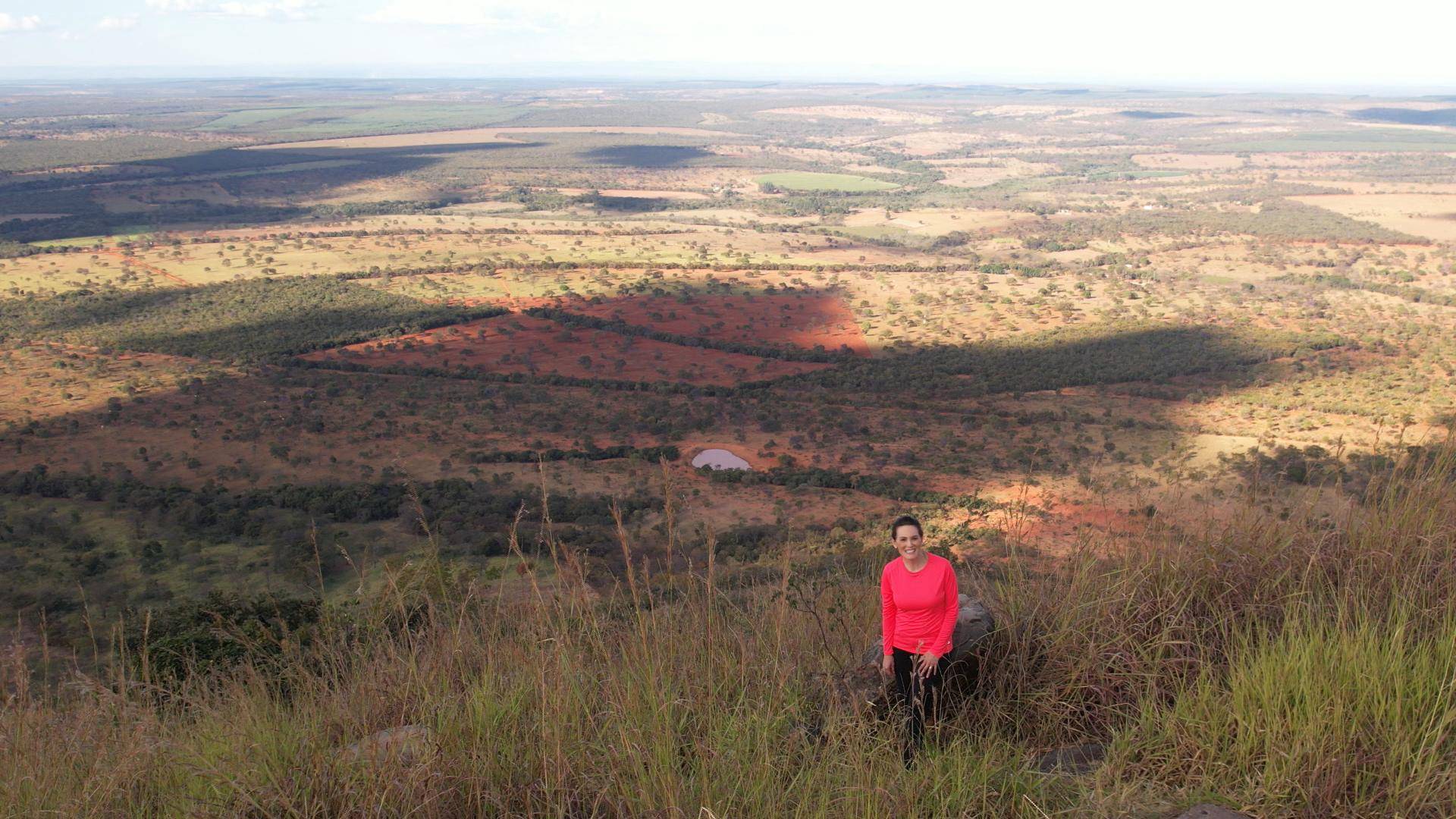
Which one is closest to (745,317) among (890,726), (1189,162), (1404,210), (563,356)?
(563,356)

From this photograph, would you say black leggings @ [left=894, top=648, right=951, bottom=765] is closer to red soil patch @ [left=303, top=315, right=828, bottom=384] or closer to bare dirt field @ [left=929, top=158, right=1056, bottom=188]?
red soil patch @ [left=303, top=315, right=828, bottom=384]

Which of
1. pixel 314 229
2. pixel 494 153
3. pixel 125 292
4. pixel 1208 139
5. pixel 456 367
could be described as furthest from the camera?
pixel 1208 139

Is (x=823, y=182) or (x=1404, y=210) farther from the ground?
(x=823, y=182)

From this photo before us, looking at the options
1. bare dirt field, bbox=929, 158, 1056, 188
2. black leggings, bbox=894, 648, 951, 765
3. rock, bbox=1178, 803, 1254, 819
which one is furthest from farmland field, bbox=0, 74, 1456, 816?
bare dirt field, bbox=929, 158, 1056, 188

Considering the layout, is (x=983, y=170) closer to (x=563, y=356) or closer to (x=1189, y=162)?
(x=1189, y=162)

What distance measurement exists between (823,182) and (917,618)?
143081 millimetres

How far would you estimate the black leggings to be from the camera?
155 inches

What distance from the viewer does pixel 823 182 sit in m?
142

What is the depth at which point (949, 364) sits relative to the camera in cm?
4656

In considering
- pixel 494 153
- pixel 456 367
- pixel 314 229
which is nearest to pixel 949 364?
pixel 456 367

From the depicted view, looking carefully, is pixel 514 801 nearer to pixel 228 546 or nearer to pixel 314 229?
pixel 228 546

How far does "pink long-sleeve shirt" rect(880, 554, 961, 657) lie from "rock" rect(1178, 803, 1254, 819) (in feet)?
4.21

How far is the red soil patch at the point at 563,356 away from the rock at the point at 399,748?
137 ft

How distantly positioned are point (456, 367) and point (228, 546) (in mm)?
24267
